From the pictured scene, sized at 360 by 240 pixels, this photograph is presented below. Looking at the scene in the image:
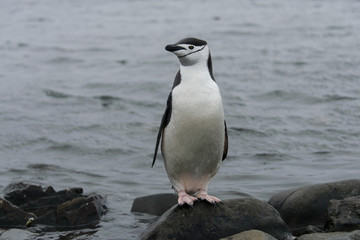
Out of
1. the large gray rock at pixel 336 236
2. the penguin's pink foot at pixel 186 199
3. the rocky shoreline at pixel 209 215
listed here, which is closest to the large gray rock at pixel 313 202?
the rocky shoreline at pixel 209 215

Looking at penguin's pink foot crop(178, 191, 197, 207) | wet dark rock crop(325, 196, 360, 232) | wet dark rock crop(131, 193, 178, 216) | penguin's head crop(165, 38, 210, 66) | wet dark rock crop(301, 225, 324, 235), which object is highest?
penguin's head crop(165, 38, 210, 66)

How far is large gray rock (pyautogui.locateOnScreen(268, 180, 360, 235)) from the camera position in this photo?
23.5 feet

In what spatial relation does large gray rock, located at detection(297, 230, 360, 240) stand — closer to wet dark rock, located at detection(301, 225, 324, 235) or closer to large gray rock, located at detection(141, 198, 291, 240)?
large gray rock, located at detection(141, 198, 291, 240)

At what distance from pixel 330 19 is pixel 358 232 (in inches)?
706

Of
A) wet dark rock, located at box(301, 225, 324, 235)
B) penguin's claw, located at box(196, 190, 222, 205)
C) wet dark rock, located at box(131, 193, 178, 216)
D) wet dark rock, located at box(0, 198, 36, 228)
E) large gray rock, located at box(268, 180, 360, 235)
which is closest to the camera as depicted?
penguin's claw, located at box(196, 190, 222, 205)

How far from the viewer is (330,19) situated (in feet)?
74.8

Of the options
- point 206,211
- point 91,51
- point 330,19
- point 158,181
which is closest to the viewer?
point 206,211

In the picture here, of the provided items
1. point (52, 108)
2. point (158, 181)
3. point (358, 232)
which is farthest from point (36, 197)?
point (52, 108)

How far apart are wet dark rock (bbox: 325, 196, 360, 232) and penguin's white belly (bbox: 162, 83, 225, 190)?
4.04 ft

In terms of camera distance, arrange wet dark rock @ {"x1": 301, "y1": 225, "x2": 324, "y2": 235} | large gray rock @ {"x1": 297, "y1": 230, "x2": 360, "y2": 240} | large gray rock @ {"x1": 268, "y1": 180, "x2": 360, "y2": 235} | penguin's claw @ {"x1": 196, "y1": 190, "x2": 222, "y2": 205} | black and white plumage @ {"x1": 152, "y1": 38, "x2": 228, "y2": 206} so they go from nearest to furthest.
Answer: large gray rock @ {"x1": 297, "y1": 230, "x2": 360, "y2": 240}
black and white plumage @ {"x1": 152, "y1": 38, "x2": 228, "y2": 206}
penguin's claw @ {"x1": 196, "y1": 190, "x2": 222, "y2": 205}
wet dark rock @ {"x1": 301, "y1": 225, "x2": 324, "y2": 235}
large gray rock @ {"x1": 268, "y1": 180, "x2": 360, "y2": 235}

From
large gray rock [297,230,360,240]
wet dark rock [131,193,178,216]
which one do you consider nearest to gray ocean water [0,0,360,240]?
wet dark rock [131,193,178,216]

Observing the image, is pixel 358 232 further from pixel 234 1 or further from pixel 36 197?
pixel 234 1

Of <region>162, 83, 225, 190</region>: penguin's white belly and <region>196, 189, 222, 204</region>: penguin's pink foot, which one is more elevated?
<region>162, 83, 225, 190</region>: penguin's white belly

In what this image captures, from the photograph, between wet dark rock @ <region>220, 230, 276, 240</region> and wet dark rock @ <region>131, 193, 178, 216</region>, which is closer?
wet dark rock @ <region>220, 230, 276, 240</region>
